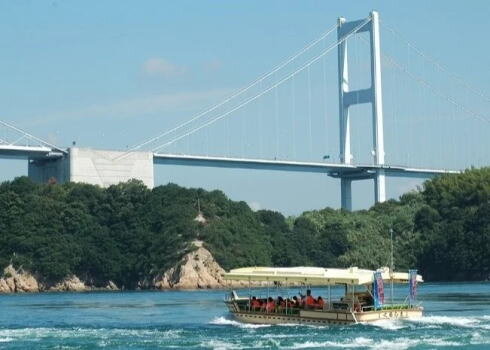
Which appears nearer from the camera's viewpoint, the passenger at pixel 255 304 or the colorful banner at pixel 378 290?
the colorful banner at pixel 378 290

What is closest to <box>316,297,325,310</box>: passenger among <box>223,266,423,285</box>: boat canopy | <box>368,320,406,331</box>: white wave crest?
<box>223,266,423,285</box>: boat canopy

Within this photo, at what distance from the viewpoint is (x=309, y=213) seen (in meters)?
136

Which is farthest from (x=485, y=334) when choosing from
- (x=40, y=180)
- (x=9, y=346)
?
(x=40, y=180)

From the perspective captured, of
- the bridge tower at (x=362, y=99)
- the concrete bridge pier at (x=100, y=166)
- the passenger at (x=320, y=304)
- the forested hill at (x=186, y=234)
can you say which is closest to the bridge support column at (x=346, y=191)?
the bridge tower at (x=362, y=99)

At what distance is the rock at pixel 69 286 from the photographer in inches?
4316

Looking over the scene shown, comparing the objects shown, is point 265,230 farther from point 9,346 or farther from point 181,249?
point 9,346

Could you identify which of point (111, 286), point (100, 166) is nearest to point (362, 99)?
point (100, 166)

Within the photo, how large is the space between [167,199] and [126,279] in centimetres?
678

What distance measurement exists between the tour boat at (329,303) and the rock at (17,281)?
184 ft

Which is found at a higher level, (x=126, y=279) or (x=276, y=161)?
(x=276, y=161)

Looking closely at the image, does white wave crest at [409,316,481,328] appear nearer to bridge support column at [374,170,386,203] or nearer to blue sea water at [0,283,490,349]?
blue sea water at [0,283,490,349]

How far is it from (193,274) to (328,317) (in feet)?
195

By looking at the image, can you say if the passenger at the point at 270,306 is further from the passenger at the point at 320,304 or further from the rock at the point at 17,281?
the rock at the point at 17,281

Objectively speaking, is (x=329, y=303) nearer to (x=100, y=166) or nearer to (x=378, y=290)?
(x=378, y=290)
